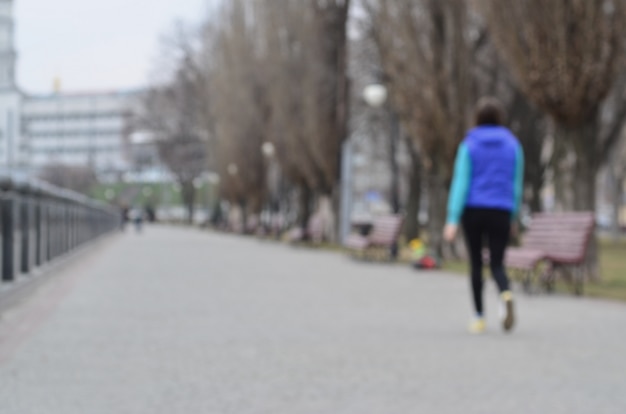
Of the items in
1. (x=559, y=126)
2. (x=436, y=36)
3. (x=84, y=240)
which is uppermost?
(x=436, y=36)

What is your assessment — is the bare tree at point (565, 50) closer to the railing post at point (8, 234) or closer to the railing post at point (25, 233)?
the railing post at point (25, 233)

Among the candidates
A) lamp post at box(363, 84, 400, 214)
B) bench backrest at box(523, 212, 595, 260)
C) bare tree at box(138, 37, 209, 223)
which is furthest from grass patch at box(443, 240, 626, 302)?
bare tree at box(138, 37, 209, 223)

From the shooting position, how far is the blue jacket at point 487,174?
9.47 m

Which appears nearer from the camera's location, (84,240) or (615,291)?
(615,291)

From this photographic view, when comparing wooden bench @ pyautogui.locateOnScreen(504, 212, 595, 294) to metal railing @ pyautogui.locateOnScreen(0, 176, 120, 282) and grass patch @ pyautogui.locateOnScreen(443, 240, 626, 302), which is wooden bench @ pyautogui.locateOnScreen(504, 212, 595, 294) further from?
metal railing @ pyautogui.locateOnScreen(0, 176, 120, 282)

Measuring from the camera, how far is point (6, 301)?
36.5 feet

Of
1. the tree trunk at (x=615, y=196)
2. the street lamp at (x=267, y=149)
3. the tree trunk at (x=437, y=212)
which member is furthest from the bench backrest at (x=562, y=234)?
the tree trunk at (x=615, y=196)

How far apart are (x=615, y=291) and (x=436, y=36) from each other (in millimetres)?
10159

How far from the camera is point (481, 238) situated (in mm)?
9523

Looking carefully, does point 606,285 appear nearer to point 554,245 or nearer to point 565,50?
point 554,245

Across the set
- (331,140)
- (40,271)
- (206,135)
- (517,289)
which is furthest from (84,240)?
(206,135)

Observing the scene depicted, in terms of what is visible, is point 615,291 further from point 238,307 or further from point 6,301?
point 6,301

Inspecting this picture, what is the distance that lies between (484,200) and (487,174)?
204 mm

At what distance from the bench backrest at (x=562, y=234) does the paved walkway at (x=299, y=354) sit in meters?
0.71
